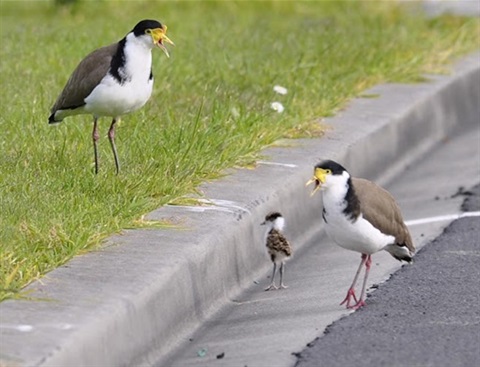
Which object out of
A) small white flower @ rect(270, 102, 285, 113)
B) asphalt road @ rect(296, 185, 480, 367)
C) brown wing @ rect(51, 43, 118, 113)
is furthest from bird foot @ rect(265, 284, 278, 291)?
small white flower @ rect(270, 102, 285, 113)

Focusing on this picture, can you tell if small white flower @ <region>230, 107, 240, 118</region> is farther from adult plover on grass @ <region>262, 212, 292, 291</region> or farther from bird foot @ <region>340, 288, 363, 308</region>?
bird foot @ <region>340, 288, 363, 308</region>

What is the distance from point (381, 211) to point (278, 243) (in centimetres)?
83

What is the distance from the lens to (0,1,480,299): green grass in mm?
8109

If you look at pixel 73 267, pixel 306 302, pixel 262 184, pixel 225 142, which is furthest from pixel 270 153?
pixel 73 267

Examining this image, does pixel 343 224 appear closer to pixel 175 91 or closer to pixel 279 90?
pixel 279 90

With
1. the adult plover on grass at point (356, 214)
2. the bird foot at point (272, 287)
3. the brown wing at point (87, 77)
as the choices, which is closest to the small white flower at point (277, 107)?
the brown wing at point (87, 77)

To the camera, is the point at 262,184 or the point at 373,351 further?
the point at 262,184

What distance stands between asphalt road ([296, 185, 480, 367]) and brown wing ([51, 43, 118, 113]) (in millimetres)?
2203

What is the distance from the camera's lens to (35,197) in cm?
836

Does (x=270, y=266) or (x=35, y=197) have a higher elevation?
(x=35, y=197)

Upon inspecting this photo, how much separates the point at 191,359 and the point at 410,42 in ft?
27.4

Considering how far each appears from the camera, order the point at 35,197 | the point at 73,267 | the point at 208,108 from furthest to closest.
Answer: the point at 208,108 → the point at 35,197 → the point at 73,267

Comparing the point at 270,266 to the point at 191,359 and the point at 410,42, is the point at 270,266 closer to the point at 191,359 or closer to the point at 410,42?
the point at 191,359

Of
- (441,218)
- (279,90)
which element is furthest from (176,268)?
(279,90)
